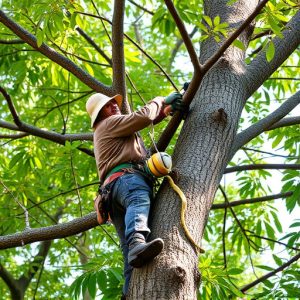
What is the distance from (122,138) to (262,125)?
0.98 metres

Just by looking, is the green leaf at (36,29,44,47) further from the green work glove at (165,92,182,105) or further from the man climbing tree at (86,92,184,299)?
the green work glove at (165,92,182,105)

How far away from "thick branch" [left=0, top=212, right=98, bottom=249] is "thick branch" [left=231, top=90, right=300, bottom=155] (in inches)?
38.3

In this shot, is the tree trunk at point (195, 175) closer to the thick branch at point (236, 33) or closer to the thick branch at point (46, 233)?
the thick branch at point (236, 33)

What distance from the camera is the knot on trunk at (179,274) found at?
117 inches

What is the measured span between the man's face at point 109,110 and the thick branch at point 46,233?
589 millimetres

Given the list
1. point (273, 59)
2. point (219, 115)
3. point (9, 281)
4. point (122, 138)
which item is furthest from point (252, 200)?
point (9, 281)

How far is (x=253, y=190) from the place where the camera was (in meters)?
7.17

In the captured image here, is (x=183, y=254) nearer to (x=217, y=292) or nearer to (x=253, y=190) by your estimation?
(x=217, y=292)

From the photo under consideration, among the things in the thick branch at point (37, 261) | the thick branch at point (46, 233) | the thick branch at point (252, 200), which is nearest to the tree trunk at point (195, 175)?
the thick branch at point (46, 233)

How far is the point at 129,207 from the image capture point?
3.34m

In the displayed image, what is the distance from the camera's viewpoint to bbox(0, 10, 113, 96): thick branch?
418cm

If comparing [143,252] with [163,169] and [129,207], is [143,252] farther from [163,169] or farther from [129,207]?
[163,169]

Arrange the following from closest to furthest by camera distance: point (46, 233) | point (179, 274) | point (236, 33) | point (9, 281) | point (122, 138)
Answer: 1. point (179, 274)
2. point (236, 33)
3. point (122, 138)
4. point (46, 233)
5. point (9, 281)

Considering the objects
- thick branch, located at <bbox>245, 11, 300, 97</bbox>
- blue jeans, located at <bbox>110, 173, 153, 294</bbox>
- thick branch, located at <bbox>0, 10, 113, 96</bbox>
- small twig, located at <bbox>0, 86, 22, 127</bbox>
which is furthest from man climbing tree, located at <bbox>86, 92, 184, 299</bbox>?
small twig, located at <bbox>0, 86, 22, 127</bbox>
